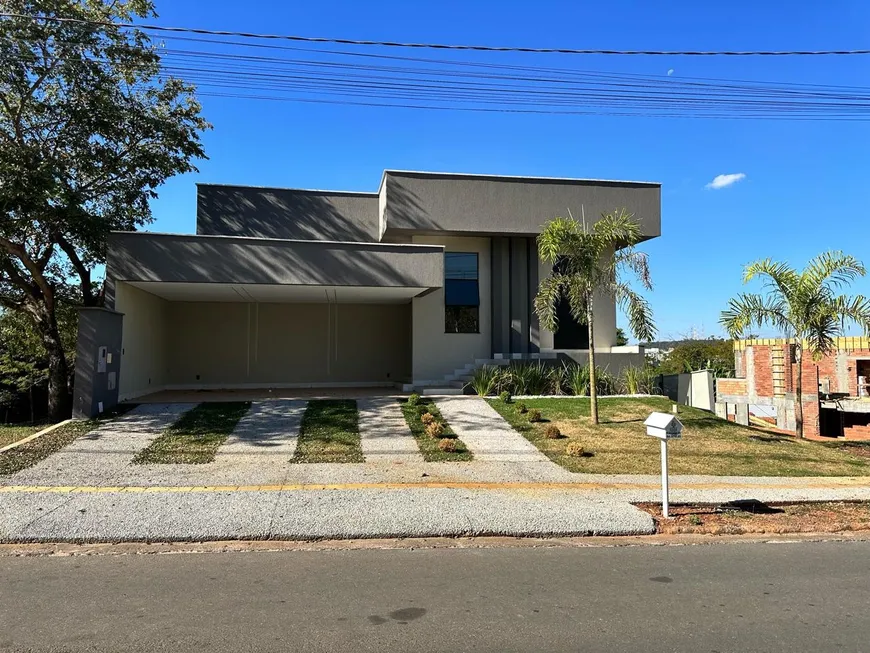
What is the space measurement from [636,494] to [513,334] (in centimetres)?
1006

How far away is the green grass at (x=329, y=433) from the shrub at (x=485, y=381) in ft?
11.0

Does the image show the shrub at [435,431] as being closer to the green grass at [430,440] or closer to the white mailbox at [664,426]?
the green grass at [430,440]

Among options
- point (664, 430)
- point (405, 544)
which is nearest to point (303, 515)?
point (405, 544)

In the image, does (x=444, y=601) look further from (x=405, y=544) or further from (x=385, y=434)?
(x=385, y=434)

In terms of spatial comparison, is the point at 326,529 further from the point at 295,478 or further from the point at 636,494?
the point at 636,494

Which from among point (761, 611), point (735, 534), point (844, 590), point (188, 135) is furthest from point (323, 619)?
point (188, 135)

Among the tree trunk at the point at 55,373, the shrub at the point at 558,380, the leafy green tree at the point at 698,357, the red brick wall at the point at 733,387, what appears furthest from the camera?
the leafy green tree at the point at 698,357

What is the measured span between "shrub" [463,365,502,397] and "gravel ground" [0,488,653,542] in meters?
7.51

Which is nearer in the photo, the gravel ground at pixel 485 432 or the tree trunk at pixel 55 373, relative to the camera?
the gravel ground at pixel 485 432

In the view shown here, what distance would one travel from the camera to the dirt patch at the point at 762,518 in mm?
6848

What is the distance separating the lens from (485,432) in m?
11.7

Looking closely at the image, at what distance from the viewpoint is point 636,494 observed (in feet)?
26.7

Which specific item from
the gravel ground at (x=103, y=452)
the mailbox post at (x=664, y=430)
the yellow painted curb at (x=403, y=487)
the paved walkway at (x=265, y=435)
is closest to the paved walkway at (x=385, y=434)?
the paved walkway at (x=265, y=435)

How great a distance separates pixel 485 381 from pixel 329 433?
539 centimetres
